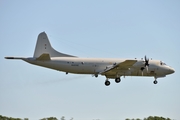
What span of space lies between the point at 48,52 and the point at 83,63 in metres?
4.58

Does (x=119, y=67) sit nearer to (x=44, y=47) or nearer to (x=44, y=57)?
(x=44, y=57)

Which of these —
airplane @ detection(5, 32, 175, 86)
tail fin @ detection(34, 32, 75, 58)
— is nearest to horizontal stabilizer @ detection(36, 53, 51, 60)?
airplane @ detection(5, 32, 175, 86)

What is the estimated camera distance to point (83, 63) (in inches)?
2062

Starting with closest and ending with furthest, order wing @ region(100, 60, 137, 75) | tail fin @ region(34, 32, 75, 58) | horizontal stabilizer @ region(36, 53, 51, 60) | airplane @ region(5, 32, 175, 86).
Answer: wing @ region(100, 60, 137, 75), horizontal stabilizer @ region(36, 53, 51, 60), airplane @ region(5, 32, 175, 86), tail fin @ region(34, 32, 75, 58)

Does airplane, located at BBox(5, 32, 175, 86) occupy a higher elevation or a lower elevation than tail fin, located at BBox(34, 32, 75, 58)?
lower

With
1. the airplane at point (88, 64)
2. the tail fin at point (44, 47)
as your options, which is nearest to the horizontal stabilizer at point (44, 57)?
the airplane at point (88, 64)

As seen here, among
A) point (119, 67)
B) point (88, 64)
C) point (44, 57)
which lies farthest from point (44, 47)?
point (119, 67)

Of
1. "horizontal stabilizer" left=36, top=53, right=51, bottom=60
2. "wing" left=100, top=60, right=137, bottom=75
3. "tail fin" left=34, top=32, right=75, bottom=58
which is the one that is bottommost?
"wing" left=100, top=60, right=137, bottom=75

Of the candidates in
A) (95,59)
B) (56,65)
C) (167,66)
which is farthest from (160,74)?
(56,65)

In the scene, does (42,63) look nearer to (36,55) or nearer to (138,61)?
(36,55)

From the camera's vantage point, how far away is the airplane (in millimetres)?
51156

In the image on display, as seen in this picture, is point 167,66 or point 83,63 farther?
point 167,66

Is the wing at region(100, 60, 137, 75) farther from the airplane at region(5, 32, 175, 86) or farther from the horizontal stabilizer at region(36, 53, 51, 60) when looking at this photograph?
the horizontal stabilizer at region(36, 53, 51, 60)

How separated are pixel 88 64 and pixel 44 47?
585 cm
